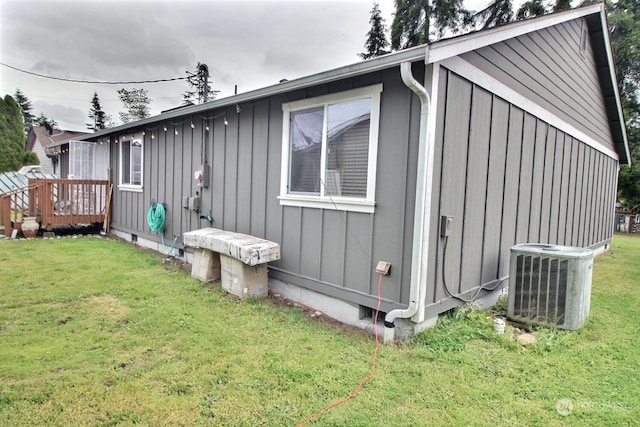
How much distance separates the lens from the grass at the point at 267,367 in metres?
2.10

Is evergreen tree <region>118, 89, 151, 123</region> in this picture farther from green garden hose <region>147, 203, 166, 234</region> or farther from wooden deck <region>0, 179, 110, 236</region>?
green garden hose <region>147, 203, 166, 234</region>

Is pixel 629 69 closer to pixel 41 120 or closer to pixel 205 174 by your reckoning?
pixel 205 174

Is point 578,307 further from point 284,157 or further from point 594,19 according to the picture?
point 594,19

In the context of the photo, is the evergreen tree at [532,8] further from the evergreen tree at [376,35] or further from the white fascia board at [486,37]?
the white fascia board at [486,37]

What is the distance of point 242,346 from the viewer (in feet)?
9.72

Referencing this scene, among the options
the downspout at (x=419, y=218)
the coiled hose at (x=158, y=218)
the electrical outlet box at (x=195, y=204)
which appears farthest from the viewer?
the coiled hose at (x=158, y=218)

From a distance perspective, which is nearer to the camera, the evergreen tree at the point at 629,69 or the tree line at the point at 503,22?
the tree line at the point at 503,22

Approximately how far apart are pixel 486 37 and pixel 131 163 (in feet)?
24.5

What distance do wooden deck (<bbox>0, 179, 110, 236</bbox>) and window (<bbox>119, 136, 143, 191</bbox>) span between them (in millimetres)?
854

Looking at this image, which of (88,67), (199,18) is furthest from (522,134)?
(88,67)

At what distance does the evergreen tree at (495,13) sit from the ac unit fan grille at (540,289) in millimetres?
14702

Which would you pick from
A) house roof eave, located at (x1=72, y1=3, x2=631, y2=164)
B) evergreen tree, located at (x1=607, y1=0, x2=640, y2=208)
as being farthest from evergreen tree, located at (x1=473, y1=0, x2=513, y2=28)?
house roof eave, located at (x1=72, y1=3, x2=631, y2=164)

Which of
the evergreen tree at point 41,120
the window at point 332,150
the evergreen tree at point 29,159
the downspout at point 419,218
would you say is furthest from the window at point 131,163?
the evergreen tree at point 41,120

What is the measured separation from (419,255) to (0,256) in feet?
22.5
